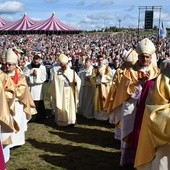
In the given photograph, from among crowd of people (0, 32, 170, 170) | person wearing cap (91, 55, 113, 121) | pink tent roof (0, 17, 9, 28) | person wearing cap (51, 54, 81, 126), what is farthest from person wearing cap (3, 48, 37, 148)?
pink tent roof (0, 17, 9, 28)

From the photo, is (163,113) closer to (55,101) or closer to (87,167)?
(87,167)

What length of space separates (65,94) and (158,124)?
6.85 metres

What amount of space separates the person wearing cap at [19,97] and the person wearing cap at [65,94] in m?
2.05

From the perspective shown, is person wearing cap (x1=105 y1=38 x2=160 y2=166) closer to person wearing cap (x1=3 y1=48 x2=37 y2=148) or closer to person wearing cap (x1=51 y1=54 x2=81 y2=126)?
person wearing cap (x1=3 y1=48 x2=37 y2=148)

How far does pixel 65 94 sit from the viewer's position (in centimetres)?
1092

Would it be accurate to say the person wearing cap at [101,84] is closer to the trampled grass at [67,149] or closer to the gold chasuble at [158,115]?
the trampled grass at [67,149]

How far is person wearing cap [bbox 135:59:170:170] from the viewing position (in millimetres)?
4191

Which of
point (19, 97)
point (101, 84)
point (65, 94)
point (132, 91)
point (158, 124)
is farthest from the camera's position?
point (101, 84)

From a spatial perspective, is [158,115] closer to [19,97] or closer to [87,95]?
[19,97]

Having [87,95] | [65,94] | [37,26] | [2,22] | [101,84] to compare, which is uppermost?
[2,22]

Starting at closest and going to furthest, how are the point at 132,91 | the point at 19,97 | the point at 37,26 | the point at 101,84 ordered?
1. the point at 132,91
2. the point at 19,97
3. the point at 101,84
4. the point at 37,26

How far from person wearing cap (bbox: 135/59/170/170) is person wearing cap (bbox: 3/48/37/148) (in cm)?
382

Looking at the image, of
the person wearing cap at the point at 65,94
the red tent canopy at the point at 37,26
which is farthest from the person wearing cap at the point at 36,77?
the red tent canopy at the point at 37,26

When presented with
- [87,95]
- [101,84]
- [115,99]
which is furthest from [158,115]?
[87,95]
